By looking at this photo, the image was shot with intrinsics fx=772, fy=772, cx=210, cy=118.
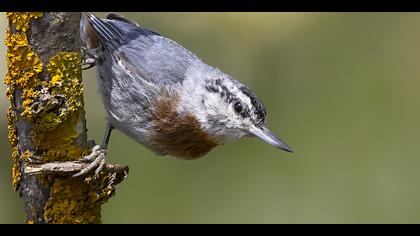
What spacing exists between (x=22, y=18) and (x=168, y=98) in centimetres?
116

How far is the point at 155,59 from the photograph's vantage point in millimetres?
4375

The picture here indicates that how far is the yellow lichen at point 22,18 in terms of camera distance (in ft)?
10.7

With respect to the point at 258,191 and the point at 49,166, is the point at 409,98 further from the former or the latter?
the point at 49,166

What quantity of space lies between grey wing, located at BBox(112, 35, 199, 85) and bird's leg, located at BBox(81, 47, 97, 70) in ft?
0.39

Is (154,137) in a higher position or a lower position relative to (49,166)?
higher

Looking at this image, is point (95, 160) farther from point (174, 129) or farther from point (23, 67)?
point (174, 129)

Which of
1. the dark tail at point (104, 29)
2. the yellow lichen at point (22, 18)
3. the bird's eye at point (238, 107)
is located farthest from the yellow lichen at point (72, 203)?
the dark tail at point (104, 29)

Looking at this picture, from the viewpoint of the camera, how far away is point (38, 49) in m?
3.29

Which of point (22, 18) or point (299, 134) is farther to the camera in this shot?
point (299, 134)

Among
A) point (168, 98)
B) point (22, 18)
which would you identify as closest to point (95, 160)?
point (22, 18)

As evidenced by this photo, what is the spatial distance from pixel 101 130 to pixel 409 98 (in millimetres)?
2581

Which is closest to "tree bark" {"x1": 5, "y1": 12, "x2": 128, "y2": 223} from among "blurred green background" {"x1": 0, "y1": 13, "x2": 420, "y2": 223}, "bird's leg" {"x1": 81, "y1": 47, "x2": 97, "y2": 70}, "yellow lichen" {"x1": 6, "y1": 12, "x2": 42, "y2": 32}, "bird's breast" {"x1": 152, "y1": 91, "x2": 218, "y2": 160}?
"yellow lichen" {"x1": 6, "y1": 12, "x2": 42, "y2": 32}

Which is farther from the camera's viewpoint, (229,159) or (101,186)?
(229,159)
